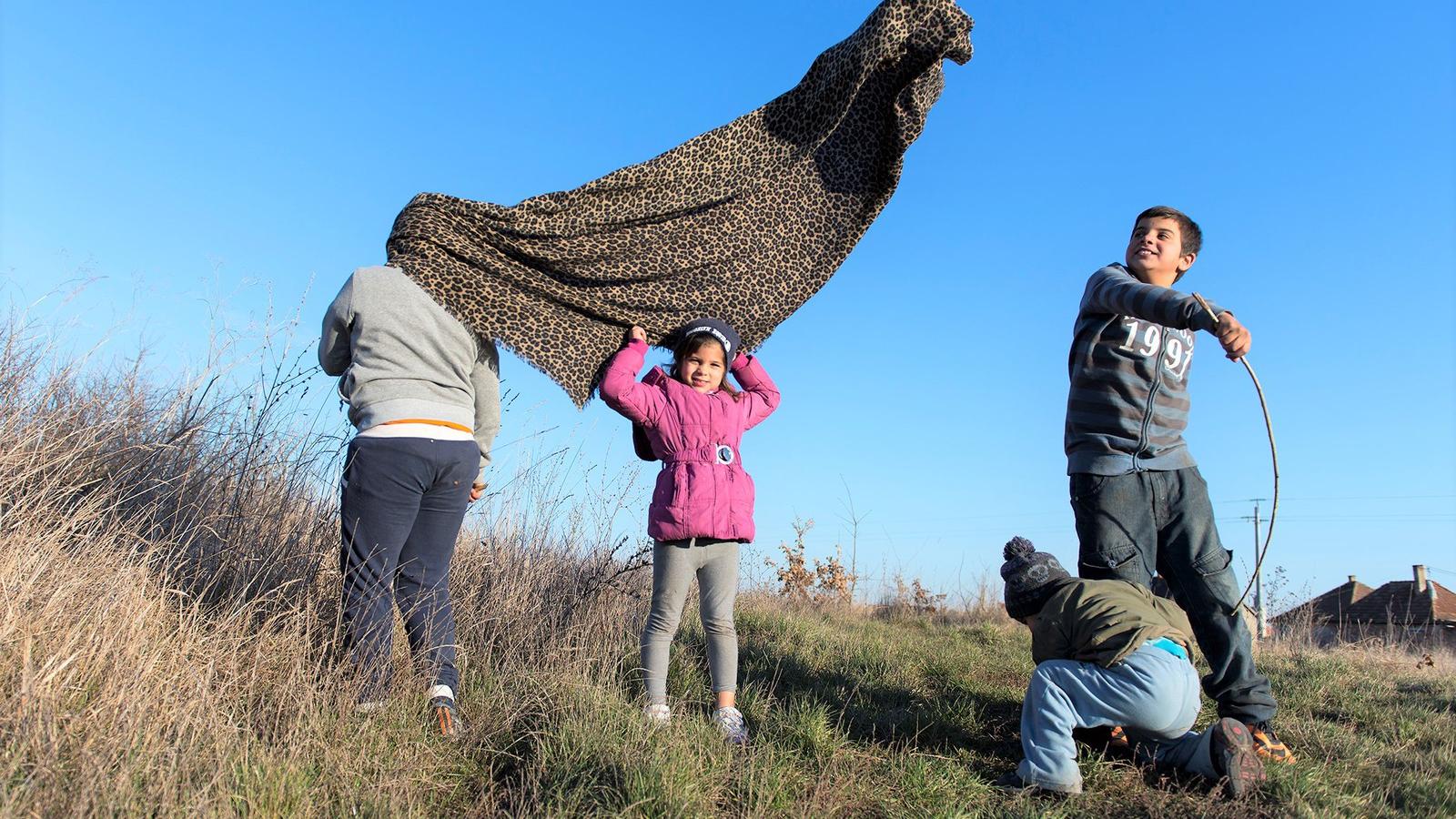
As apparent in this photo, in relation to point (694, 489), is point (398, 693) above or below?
below

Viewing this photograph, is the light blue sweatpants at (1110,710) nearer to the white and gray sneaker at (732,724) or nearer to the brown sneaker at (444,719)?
the white and gray sneaker at (732,724)

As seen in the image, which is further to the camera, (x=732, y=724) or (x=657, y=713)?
(x=732, y=724)

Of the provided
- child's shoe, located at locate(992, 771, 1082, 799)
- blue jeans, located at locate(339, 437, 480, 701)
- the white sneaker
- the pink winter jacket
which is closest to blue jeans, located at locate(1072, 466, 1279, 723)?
child's shoe, located at locate(992, 771, 1082, 799)

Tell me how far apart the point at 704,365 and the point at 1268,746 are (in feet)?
8.74

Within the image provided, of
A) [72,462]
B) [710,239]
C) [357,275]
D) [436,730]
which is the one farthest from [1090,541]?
[72,462]

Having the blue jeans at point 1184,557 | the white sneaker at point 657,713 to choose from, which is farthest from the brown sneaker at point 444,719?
the blue jeans at point 1184,557

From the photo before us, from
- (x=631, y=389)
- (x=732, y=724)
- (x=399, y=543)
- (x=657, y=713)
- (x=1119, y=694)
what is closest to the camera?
(x=1119, y=694)

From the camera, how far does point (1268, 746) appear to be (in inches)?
135

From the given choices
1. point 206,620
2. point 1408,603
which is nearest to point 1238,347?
point 206,620

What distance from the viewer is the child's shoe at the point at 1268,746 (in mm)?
3377

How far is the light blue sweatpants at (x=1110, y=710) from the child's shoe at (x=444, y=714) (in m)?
1.99

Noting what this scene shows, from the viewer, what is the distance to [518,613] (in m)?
4.71

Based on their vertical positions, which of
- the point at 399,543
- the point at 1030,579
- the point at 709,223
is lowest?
the point at 399,543

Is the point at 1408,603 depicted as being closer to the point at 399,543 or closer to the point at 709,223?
the point at 709,223
